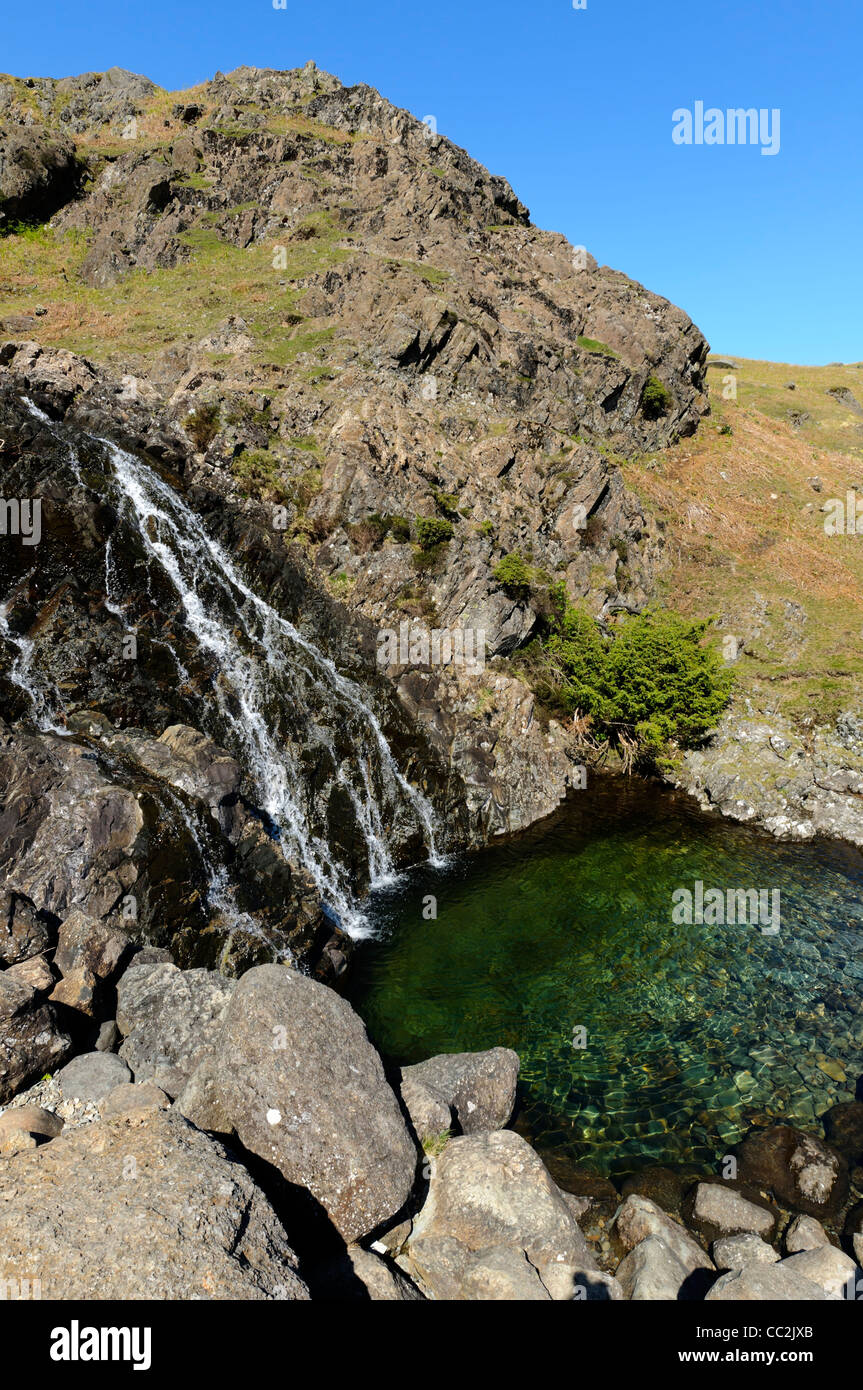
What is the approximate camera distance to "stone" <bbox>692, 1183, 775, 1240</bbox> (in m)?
11.7

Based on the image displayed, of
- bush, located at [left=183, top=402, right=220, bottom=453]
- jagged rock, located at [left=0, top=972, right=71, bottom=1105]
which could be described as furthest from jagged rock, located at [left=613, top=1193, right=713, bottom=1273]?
bush, located at [left=183, top=402, right=220, bottom=453]

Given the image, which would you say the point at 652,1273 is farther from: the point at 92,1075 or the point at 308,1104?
the point at 92,1075

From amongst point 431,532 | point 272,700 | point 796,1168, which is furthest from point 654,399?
point 796,1168

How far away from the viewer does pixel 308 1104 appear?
1016 centimetres

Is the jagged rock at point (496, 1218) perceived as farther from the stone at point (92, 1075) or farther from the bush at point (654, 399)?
the bush at point (654, 399)

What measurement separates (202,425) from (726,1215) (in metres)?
38.2

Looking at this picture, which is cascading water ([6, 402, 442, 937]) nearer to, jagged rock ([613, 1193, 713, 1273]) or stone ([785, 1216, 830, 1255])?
jagged rock ([613, 1193, 713, 1273])

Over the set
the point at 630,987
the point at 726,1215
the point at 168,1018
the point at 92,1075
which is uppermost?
the point at 168,1018

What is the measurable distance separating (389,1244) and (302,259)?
6473 cm

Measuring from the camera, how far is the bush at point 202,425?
1406 inches

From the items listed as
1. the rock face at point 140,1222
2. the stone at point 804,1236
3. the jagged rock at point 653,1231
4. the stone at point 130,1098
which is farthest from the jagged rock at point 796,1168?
the stone at point 130,1098

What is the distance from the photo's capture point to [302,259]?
5625 centimetres

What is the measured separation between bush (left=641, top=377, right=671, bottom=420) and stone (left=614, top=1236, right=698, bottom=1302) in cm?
6093
